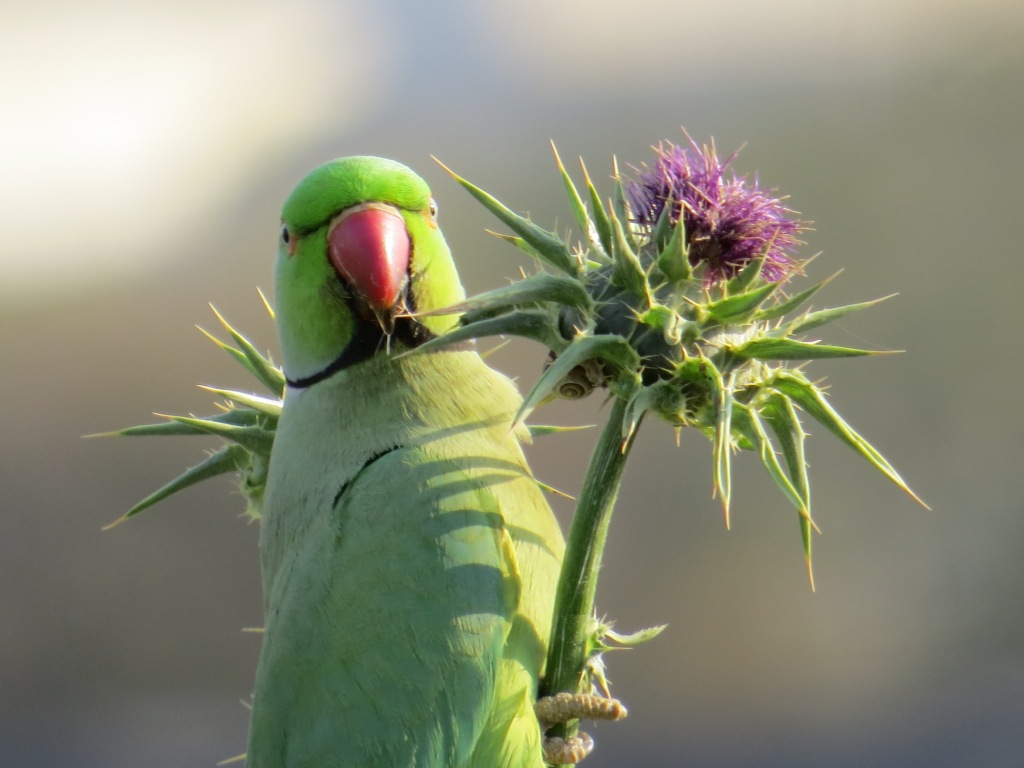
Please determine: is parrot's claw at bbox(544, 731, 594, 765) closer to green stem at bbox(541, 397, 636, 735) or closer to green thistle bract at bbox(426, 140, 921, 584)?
green stem at bbox(541, 397, 636, 735)

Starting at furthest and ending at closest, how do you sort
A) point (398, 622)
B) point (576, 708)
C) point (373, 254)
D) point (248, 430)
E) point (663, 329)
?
point (248, 430), point (373, 254), point (398, 622), point (576, 708), point (663, 329)

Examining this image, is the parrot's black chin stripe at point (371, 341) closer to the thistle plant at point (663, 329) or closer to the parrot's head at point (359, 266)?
the parrot's head at point (359, 266)

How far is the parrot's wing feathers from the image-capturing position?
2.71 meters

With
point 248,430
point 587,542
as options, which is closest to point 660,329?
point 587,542

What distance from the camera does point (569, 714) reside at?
263 cm

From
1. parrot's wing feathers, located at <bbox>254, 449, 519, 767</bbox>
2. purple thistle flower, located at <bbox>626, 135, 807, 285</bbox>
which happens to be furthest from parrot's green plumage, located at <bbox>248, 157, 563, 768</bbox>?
purple thistle flower, located at <bbox>626, 135, 807, 285</bbox>

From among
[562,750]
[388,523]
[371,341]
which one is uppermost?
[371,341]

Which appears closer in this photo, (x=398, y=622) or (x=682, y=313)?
(x=682, y=313)

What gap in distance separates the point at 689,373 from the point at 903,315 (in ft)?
33.3

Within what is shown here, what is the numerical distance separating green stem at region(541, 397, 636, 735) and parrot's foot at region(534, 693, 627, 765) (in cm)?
10

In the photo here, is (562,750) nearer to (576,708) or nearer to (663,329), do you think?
(576,708)

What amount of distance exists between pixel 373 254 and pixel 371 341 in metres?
0.29

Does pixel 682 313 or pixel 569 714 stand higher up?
pixel 682 313

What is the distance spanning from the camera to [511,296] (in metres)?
2.41
